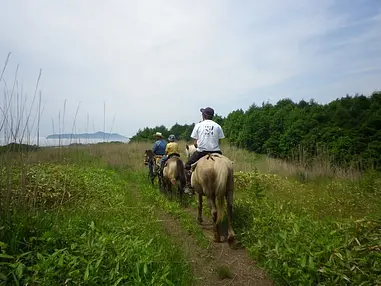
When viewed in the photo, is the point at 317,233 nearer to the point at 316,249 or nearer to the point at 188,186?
the point at 316,249

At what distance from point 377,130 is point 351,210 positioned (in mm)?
11784

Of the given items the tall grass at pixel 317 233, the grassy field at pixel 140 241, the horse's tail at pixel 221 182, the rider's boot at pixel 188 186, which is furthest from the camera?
the rider's boot at pixel 188 186

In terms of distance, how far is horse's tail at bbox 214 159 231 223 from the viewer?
470 cm

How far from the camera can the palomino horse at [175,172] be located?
772 cm

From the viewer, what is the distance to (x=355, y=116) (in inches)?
651

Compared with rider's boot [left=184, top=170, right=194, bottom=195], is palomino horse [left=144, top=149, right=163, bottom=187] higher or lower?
higher

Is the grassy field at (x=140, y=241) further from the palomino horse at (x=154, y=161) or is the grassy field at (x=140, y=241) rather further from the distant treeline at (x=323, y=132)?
the distant treeline at (x=323, y=132)

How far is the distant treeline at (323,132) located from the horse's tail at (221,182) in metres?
8.00

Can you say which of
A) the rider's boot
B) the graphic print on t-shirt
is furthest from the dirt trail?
the rider's boot

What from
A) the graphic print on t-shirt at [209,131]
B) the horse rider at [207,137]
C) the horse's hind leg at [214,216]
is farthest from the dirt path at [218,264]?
the graphic print on t-shirt at [209,131]

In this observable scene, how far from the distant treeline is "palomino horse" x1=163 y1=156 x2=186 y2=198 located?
6424 mm

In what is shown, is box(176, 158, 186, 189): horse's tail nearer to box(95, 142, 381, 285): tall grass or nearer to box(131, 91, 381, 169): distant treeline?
box(95, 142, 381, 285): tall grass

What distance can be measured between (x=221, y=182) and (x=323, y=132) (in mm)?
14337

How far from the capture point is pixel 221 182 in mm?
4695
